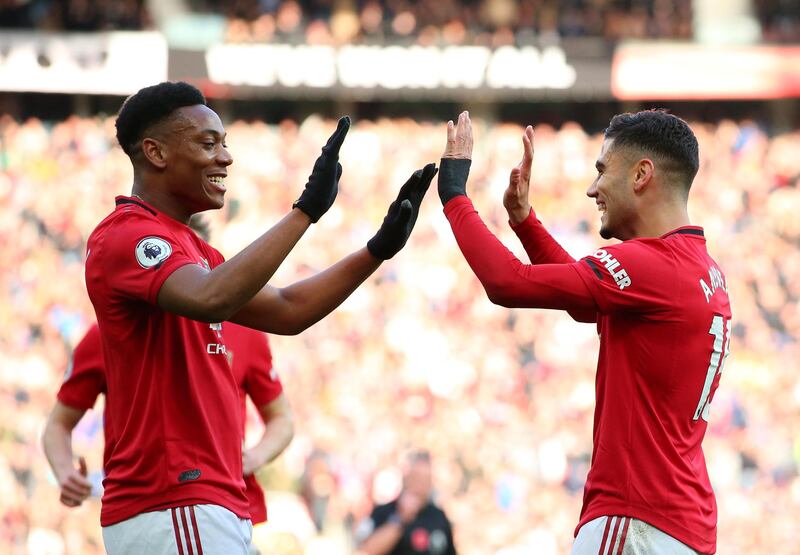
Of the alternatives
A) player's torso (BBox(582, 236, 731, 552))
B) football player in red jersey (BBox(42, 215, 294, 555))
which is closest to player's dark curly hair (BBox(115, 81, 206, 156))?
football player in red jersey (BBox(42, 215, 294, 555))

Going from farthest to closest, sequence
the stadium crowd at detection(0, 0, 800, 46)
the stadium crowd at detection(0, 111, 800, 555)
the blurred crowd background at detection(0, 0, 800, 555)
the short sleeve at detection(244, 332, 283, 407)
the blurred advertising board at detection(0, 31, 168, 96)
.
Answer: the stadium crowd at detection(0, 0, 800, 46) → the blurred advertising board at detection(0, 31, 168, 96) → the blurred crowd background at detection(0, 0, 800, 555) → the stadium crowd at detection(0, 111, 800, 555) → the short sleeve at detection(244, 332, 283, 407)

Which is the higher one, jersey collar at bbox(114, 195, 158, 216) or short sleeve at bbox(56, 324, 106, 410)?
jersey collar at bbox(114, 195, 158, 216)

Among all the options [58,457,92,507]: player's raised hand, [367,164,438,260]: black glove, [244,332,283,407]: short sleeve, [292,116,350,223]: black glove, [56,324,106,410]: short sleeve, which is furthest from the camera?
[244,332,283,407]: short sleeve

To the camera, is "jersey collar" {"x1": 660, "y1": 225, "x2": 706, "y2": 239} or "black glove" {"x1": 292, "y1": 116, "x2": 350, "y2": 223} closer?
"black glove" {"x1": 292, "y1": 116, "x2": 350, "y2": 223}

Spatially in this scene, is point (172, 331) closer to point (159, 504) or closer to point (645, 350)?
point (159, 504)

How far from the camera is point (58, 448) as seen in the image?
477 cm

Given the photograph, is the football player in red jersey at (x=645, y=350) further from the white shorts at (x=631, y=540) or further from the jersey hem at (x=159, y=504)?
the jersey hem at (x=159, y=504)

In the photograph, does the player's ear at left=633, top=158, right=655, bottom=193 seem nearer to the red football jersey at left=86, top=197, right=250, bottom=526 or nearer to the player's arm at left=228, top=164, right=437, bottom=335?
the player's arm at left=228, top=164, right=437, bottom=335

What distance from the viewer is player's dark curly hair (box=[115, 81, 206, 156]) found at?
3.53m

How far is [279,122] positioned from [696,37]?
6.32 m

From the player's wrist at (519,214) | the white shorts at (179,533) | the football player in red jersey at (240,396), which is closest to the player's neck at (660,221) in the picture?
the player's wrist at (519,214)

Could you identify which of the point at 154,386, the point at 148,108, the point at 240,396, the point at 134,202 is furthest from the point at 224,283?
the point at 240,396

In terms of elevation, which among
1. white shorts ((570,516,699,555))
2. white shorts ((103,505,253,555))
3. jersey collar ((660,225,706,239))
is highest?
jersey collar ((660,225,706,239))

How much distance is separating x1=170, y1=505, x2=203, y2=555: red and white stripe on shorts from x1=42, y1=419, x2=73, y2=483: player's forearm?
5.33 ft
